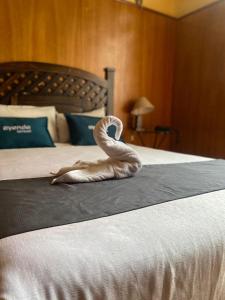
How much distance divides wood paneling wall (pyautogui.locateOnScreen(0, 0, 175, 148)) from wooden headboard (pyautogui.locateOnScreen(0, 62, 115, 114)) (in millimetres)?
152

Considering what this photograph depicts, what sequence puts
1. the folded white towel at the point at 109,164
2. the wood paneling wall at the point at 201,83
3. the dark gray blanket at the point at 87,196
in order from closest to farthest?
the dark gray blanket at the point at 87,196 < the folded white towel at the point at 109,164 < the wood paneling wall at the point at 201,83

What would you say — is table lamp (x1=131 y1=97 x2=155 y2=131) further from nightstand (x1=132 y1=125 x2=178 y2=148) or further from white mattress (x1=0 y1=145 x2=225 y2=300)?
white mattress (x1=0 y1=145 x2=225 y2=300)

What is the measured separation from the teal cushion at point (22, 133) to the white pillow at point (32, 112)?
120 millimetres

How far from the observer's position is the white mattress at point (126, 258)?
0.65 metres

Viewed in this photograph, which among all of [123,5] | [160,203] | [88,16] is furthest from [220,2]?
[160,203]

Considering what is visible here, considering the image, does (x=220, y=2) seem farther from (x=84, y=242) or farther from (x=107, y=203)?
(x=84, y=242)

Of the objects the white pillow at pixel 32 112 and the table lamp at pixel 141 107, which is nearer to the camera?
the white pillow at pixel 32 112

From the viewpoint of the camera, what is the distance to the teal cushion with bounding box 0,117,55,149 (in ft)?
7.50

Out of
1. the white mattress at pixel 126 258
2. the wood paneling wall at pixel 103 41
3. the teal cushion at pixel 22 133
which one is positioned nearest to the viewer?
the white mattress at pixel 126 258

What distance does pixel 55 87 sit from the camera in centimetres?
302

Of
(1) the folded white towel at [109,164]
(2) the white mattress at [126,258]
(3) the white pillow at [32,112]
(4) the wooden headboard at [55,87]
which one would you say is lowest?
(2) the white mattress at [126,258]

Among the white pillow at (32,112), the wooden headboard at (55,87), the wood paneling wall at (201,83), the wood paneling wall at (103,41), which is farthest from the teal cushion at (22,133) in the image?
the wood paneling wall at (201,83)

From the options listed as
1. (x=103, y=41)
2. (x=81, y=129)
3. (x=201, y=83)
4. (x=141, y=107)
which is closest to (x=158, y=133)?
(x=141, y=107)

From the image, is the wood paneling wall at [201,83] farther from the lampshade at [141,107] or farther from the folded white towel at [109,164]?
the folded white towel at [109,164]
